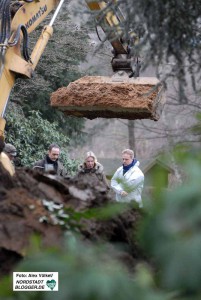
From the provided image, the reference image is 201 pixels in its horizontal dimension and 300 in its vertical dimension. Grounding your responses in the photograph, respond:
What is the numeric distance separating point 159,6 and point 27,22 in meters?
4.04

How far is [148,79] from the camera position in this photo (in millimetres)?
10141

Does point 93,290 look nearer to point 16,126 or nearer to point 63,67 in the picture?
point 16,126

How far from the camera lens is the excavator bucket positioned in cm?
986

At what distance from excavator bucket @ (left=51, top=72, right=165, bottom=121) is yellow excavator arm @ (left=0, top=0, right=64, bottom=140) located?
3.26 feet

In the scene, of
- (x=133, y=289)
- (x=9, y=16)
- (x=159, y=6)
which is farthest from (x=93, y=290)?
(x=9, y=16)

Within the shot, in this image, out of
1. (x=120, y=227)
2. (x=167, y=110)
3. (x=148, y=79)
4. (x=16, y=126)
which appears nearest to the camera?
(x=120, y=227)

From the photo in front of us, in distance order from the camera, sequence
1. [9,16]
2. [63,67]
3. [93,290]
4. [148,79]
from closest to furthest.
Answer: [93,290] < [9,16] < [148,79] < [63,67]

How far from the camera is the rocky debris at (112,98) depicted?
986 centimetres

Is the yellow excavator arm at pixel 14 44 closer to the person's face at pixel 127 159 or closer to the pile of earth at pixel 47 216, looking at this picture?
the person's face at pixel 127 159

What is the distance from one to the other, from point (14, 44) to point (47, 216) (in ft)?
17.6

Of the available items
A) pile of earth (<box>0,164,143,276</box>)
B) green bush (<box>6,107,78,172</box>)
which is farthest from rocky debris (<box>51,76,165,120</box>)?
green bush (<box>6,107,78,172</box>)

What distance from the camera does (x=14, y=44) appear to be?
8.53 metres

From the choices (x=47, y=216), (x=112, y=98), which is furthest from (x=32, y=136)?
(x=47, y=216)

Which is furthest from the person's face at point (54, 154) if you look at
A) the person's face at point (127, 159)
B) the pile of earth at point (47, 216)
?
the pile of earth at point (47, 216)
